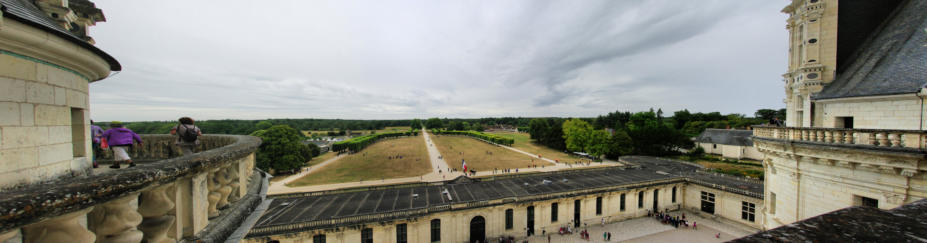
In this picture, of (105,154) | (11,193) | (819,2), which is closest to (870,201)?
(819,2)

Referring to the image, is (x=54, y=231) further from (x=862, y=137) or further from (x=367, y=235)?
(x=367, y=235)

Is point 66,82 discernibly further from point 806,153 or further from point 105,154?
point 806,153

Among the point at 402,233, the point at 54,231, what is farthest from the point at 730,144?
the point at 54,231

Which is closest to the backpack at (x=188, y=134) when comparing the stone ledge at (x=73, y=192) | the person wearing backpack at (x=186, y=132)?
the person wearing backpack at (x=186, y=132)

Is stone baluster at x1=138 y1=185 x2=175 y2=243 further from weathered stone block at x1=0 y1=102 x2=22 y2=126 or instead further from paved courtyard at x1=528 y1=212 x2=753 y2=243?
paved courtyard at x1=528 y1=212 x2=753 y2=243

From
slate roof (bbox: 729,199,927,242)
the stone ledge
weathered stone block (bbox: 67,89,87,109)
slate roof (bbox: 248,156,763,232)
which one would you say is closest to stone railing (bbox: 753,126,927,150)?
slate roof (bbox: 729,199,927,242)

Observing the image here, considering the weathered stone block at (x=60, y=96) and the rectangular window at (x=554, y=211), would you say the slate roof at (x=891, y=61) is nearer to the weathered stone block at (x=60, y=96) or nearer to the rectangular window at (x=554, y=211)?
the rectangular window at (x=554, y=211)
